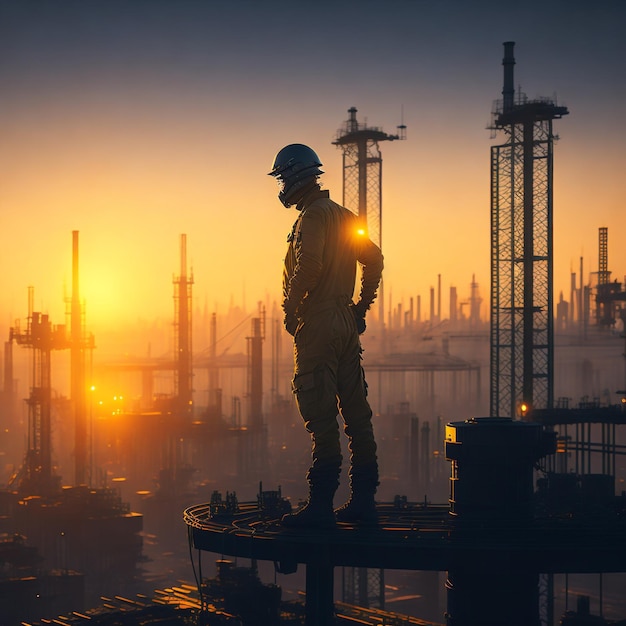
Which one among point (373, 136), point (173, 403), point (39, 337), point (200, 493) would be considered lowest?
point (200, 493)

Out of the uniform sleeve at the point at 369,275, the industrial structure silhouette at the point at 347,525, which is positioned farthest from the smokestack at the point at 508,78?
the uniform sleeve at the point at 369,275

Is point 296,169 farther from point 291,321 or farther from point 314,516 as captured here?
point 314,516

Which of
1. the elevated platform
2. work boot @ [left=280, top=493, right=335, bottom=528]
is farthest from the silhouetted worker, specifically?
the elevated platform

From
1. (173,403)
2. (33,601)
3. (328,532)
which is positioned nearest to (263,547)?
(328,532)

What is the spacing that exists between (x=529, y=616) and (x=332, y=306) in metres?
4.24

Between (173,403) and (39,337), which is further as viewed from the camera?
(173,403)

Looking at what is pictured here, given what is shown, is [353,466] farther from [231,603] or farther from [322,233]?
[231,603]

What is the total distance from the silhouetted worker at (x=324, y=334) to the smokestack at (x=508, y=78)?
57.9m

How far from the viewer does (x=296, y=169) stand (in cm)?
1358

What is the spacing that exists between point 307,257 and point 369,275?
157 cm

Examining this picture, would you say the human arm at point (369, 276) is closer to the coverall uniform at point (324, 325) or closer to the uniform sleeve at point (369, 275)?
the uniform sleeve at point (369, 275)

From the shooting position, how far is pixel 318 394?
13.1m

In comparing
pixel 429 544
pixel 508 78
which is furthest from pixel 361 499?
pixel 508 78

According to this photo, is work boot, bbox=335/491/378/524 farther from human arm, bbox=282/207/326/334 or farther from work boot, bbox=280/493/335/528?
human arm, bbox=282/207/326/334
